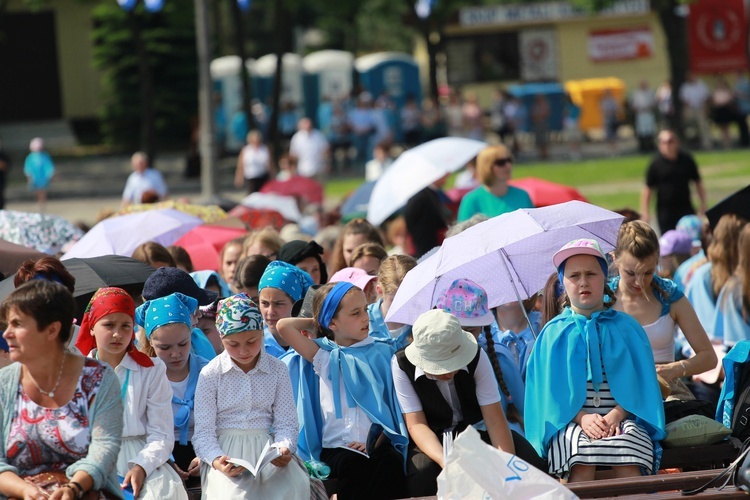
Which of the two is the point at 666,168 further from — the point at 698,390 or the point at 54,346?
the point at 54,346

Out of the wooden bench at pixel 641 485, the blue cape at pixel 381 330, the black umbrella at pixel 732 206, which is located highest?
the black umbrella at pixel 732 206

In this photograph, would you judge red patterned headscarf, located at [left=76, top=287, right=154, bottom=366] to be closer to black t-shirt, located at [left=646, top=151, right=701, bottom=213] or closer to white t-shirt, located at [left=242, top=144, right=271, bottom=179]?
black t-shirt, located at [left=646, top=151, right=701, bottom=213]

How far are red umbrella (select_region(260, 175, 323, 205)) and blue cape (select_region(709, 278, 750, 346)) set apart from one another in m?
8.81

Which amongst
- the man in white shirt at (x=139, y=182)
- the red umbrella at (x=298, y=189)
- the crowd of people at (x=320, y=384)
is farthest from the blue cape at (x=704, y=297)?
the man in white shirt at (x=139, y=182)

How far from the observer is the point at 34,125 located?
41.4 meters

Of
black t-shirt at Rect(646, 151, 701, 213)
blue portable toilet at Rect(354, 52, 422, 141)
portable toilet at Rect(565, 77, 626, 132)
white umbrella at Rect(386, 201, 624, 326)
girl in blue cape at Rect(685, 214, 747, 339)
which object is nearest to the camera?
white umbrella at Rect(386, 201, 624, 326)

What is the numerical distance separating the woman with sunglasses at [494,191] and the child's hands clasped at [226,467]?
518cm

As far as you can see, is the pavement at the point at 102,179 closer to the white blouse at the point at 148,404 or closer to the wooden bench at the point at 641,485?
the white blouse at the point at 148,404

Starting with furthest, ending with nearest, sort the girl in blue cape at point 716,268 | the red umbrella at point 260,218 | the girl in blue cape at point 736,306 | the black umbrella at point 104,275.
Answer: the red umbrella at point 260,218 → the girl in blue cape at point 716,268 → the girl in blue cape at point 736,306 → the black umbrella at point 104,275

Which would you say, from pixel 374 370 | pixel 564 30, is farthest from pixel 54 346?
pixel 564 30

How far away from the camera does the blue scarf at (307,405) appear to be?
608 centimetres

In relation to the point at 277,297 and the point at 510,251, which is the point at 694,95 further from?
the point at 277,297

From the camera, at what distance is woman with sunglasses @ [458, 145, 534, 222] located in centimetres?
1020

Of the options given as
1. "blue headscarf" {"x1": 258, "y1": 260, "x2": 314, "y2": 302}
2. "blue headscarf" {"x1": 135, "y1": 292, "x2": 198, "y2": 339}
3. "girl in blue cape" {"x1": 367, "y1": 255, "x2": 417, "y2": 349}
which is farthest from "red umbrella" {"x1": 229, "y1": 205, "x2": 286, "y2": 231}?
"blue headscarf" {"x1": 135, "y1": 292, "x2": 198, "y2": 339}
